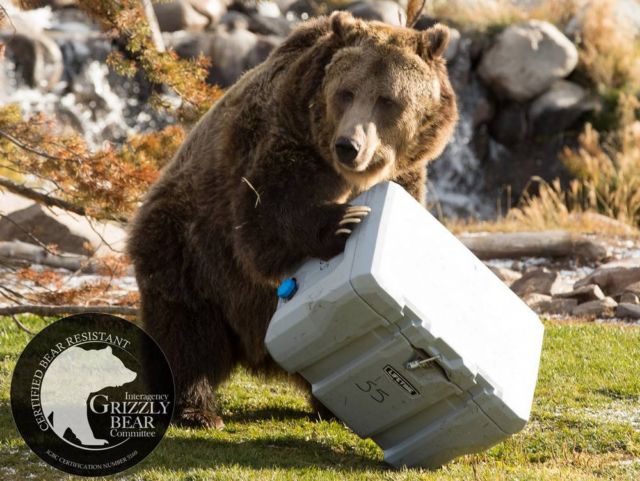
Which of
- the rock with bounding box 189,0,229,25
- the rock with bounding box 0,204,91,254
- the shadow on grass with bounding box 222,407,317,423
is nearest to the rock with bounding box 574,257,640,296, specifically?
the shadow on grass with bounding box 222,407,317,423

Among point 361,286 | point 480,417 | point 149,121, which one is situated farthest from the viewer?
point 149,121

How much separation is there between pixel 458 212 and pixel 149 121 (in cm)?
562

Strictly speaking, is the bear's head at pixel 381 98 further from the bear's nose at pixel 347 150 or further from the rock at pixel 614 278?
the rock at pixel 614 278

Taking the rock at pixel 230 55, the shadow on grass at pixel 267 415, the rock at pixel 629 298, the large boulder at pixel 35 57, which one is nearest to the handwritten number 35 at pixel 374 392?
the shadow on grass at pixel 267 415

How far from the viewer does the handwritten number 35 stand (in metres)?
4.52

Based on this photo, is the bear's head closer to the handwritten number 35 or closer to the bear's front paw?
the bear's front paw

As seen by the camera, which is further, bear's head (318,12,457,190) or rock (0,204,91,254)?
rock (0,204,91,254)

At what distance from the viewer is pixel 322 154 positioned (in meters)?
5.02

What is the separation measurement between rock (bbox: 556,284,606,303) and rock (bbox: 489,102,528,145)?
30.5ft

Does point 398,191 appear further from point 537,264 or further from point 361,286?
point 537,264

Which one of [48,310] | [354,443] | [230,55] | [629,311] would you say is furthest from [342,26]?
[230,55]

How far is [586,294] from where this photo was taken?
31.3ft

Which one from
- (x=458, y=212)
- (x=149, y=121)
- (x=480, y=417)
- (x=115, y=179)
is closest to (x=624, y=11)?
(x=458, y=212)

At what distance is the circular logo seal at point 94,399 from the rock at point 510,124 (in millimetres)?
13304
